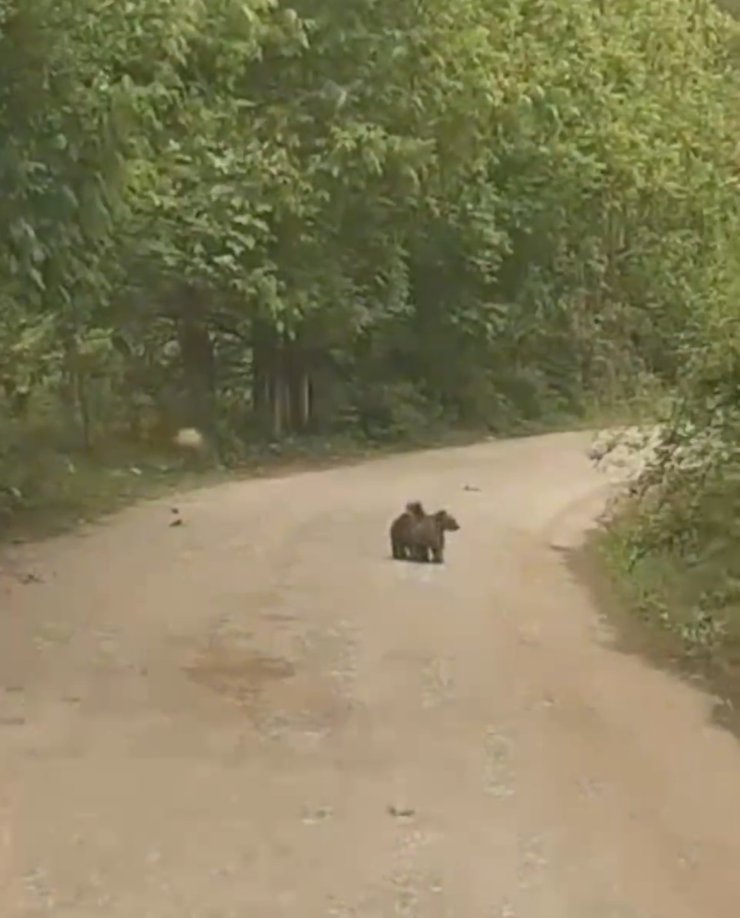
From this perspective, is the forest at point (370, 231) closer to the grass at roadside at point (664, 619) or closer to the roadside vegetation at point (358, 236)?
the roadside vegetation at point (358, 236)

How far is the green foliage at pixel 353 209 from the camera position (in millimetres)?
14227

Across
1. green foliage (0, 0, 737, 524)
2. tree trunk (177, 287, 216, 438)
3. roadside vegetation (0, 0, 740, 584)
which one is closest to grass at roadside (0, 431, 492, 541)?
roadside vegetation (0, 0, 740, 584)

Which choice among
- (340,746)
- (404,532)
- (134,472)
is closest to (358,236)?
(134,472)

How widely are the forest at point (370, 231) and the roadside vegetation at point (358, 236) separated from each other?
39 millimetres

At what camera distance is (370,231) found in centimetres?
2358

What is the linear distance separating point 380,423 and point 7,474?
31.2 feet

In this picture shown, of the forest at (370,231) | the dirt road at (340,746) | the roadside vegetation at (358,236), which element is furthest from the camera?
the roadside vegetation at (358,236)

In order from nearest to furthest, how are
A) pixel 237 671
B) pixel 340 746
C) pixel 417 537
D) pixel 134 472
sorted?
1. pixel 340 746
2. pixel 237 671
3. pixel 417 537
4. pixel 134 472

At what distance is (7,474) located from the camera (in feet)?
56.0

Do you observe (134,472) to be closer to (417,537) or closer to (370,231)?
(370,231)

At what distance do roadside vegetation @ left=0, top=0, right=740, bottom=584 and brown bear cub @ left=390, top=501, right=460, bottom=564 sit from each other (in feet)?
4.75

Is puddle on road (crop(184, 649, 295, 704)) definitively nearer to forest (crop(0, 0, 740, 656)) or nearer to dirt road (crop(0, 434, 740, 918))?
dirt road (crop(0, 434, 740, 918))

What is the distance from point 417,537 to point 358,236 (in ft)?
32.7

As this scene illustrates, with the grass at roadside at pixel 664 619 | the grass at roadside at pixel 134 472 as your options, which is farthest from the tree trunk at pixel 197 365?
the grass at roadside at pixel 664 619
